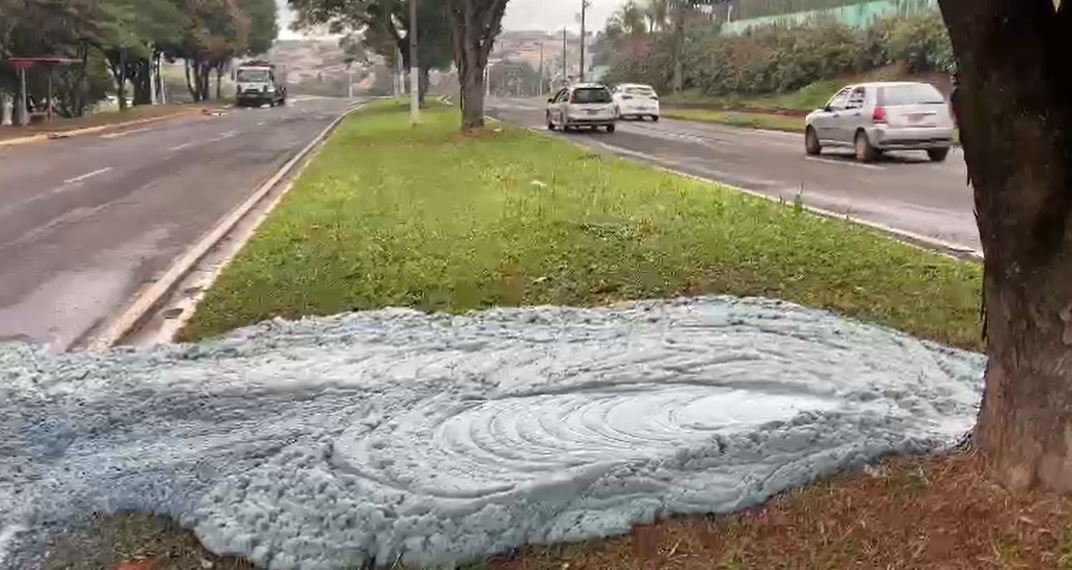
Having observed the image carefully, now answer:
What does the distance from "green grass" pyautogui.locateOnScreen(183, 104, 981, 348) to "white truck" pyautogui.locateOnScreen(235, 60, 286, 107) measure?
193 feet

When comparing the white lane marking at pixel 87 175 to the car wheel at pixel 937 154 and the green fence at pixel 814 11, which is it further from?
the green fence at pixel 814 11

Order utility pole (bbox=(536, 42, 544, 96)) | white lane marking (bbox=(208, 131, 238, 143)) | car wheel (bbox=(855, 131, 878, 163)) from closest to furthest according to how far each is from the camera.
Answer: car wheel (bbox=(855, 131, 878, 163)) → white lane marking (bbox=(208, 131, 238, 143)) → utility pole (bbox=(536, 42, 544, 96))

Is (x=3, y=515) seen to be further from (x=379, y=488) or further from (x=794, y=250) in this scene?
(x=794, y=250)

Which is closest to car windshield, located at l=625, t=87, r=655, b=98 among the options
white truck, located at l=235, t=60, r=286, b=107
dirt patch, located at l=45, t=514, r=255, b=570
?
white truck, located at l=235, t=60, r=286, b=107

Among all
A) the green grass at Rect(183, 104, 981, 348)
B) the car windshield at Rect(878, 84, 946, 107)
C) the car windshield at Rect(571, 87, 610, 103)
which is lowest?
the green grass at Rect(183, 104, 981, 348)

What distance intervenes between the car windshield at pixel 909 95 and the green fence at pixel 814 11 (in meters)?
22.2

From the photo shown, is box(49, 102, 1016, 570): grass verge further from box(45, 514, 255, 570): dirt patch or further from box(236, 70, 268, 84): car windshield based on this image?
box(236, 70, 268, 84): car windshield

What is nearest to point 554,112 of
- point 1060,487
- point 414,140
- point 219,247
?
point 414,140

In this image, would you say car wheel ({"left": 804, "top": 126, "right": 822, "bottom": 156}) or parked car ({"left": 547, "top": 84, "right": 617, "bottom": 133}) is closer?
car wheel ({"left": 804, "top": 126, "right": 822, "bottom": 156})

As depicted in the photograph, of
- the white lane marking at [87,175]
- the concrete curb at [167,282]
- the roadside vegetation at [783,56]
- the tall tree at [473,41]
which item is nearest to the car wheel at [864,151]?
the tall tree at [473,41]

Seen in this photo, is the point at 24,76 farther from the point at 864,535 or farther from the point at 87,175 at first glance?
the point at 864,535

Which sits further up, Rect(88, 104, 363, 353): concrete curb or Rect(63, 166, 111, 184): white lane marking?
Rect(88, 104, 363, 353): concrete curb

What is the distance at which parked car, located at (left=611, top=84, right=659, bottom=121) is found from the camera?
43.5 m

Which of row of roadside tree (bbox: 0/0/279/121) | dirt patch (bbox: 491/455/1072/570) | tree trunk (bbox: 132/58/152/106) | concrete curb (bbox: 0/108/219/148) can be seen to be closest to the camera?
dirt patch (bbox: 491/455/1072/570)
